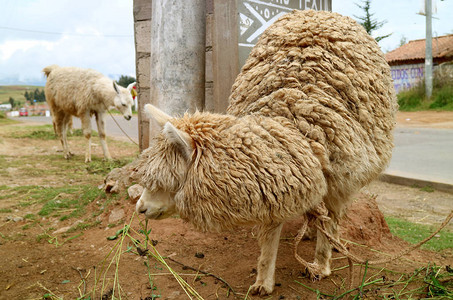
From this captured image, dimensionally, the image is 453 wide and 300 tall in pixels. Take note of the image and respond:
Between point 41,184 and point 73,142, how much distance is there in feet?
22.7

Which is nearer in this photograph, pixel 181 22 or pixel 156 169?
pixel 156 169

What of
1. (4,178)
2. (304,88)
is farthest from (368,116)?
(4,178)

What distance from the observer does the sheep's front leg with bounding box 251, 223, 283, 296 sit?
2793 mm

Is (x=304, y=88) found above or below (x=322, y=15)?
below

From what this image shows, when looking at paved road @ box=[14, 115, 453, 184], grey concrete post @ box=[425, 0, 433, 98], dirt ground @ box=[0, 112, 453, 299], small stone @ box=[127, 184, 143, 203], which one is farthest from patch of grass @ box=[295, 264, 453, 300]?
grey concrete post @ box=[425, 0, 433, 98]

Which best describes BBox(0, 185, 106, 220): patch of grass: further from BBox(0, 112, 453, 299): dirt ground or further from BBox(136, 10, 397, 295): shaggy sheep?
BBox(136, 10, 397, 295): shaggy sheep

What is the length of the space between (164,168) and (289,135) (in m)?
0.77

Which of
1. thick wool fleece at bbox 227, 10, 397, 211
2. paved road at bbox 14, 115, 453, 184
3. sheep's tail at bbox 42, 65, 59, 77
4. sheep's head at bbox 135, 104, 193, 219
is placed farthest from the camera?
sheep's tail at bbox 42, 65, 59, 77

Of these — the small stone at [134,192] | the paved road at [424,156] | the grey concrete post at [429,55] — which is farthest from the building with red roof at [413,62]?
the small stone at [134,192]

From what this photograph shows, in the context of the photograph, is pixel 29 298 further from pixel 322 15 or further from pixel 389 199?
pixel 389 199

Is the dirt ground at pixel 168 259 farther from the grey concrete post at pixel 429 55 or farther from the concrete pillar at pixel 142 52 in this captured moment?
the grey concrete post at pixel 429 55

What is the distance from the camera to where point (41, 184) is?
702 centimetres

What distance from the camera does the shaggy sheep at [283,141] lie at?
2.18 m

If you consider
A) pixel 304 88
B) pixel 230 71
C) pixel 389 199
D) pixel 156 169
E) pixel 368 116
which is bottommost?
pixel 389 199
